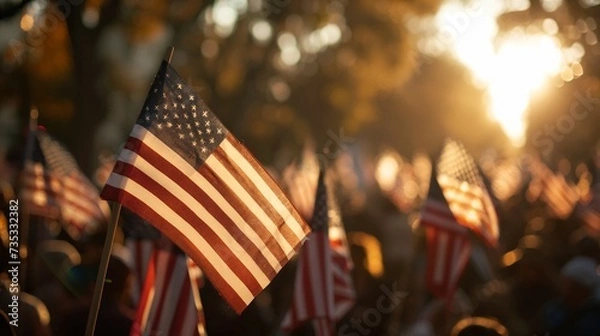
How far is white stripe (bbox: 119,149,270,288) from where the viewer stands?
20.4ft

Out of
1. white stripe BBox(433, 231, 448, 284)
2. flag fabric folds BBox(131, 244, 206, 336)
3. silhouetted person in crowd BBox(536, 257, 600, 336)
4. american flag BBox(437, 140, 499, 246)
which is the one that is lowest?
silhouetted person in crowd BBox(536, 257, 600, 336)

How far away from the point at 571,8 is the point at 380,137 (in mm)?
75081

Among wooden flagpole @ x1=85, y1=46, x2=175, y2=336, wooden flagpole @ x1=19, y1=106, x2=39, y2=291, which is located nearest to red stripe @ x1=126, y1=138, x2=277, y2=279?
wooden flagpole @ x1=85, y1=46, x2=175, y2=336

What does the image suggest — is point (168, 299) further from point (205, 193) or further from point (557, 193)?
point (557, 193)

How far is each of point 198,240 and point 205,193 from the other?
0.24m

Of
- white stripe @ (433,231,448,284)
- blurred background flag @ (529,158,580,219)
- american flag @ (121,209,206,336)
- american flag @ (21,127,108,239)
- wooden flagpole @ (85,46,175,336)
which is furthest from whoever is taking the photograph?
blurred background flag @ (529,158,580,219)

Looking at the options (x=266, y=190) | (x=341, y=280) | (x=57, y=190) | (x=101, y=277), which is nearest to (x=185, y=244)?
(x=266, y=190)

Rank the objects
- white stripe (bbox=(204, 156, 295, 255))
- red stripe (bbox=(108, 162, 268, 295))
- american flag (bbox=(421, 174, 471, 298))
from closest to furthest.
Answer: red stripe (bbox=(108, 162, 268, 295)) < white stripe (bbox=(204, 156, 295, 255)) < american flag (bbox=(421, 174, 471, 298))

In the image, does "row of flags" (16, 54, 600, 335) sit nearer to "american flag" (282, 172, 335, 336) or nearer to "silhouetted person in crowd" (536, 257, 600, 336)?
"american flag" (282, 172, 335, 336)

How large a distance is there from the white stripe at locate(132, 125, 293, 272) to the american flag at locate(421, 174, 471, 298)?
4.17 m

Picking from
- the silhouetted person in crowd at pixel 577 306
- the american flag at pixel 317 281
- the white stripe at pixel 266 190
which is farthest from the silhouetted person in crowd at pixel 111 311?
the silhouetted person in crowd at pixel 577 306

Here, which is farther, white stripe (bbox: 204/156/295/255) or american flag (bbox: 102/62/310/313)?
white stripe (bbox: 204/156/295/255)

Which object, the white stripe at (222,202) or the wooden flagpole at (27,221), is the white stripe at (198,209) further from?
the wooden flagpole at (27,221)

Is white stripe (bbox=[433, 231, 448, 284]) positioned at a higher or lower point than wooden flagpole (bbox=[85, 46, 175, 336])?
higher
